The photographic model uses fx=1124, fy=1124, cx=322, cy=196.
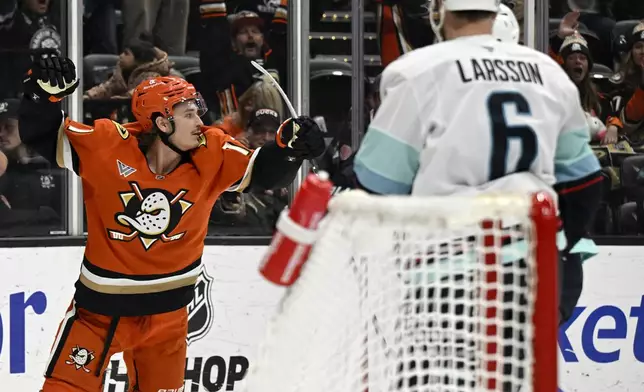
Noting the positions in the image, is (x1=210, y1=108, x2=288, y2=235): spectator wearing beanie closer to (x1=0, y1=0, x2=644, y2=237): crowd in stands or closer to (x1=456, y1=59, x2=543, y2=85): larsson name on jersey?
Result: (x1=0, y1=0, x2=644, y2=237): crowd in stands

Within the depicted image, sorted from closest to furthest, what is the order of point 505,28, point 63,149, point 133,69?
1. point 505,28
2. point 63,149
3. point 133,69

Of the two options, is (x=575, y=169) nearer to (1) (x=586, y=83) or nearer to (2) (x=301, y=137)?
(2) (x=301, y=137)

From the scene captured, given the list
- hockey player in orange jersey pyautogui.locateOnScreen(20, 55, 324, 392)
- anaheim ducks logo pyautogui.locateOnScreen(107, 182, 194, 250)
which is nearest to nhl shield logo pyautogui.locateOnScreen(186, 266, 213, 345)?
hockey player in orange jersey pyautogui.locateOnScreen(20, 55, 324, 392)

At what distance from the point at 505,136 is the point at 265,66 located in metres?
2.53

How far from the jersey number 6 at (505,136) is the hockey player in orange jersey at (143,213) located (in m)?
1.16

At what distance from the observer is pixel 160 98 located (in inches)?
116

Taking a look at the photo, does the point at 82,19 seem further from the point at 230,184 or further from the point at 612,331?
the point at 612,331

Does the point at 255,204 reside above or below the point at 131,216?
below

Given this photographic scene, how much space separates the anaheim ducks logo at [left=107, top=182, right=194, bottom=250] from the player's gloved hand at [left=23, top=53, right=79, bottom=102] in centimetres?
30

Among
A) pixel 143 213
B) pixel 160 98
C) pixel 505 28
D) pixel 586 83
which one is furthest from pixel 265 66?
pixel 505 28

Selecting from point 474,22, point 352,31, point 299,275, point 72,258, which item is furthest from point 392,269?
point 352,31

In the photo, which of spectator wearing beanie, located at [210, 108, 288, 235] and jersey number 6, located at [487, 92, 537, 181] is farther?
spectator wearing beanie, located at [210, 108, 288, 235]

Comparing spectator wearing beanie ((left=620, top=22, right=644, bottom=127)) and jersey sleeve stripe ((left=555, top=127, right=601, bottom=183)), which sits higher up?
jersey sleeve stripe ((left=555, top=127, right=601, bottom=183))

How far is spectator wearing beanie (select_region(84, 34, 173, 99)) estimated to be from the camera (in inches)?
160
